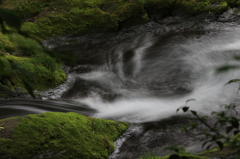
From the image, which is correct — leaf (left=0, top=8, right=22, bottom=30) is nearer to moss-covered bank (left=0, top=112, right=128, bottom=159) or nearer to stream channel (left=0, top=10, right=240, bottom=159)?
moss-covered bank (left=0, top=112, right=128, bottom=159)

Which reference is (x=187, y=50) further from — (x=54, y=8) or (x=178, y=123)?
(x=54, y=8)

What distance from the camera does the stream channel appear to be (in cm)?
508

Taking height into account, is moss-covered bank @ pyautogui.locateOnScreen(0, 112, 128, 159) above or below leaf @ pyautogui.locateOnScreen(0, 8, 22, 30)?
below

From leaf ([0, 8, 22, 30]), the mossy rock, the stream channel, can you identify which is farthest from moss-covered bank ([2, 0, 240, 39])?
leaf ([0, 8, 22, 30])

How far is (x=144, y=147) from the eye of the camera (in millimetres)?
4586

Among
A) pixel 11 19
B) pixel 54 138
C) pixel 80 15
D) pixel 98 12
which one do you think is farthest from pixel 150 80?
pixel 11 19

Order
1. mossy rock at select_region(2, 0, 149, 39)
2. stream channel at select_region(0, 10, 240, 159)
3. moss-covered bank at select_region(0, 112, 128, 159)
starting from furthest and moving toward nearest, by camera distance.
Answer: mossy rock at select_region(2, 0, 149, 39) → stream channel at select_region(0, 10, 240, 159) → moss-covered bank at select_region(0, 112, 128, 159)

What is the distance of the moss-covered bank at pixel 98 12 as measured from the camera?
10633 mm

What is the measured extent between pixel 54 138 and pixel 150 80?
415 cm

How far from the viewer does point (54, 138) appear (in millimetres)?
3908

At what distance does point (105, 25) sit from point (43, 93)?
480cm

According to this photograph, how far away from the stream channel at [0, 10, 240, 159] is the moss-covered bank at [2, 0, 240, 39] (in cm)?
44

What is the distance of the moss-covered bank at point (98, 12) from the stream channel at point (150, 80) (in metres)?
0.44

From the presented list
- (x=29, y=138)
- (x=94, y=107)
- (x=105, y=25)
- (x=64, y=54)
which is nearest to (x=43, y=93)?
(x=94, y=107)
